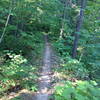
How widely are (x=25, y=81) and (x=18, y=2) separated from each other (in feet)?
20.5

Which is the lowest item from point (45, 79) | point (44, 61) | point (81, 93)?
point (45, 79)

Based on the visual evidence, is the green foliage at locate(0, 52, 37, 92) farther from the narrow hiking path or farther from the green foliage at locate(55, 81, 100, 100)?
the green foliage at locate(55, 81, 100, 100)

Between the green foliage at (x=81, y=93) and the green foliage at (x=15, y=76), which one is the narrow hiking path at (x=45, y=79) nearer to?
the green foliage at (x=15, y=76)

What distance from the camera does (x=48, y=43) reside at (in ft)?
62.5

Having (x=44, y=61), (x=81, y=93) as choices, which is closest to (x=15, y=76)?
(x=81, y=93)

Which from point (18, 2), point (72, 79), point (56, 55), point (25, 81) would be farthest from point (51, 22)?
point (25, 81)

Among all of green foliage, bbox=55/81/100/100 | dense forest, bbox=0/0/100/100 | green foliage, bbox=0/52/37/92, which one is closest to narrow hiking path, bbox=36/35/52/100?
dense forest, bbox=0/0/100/100

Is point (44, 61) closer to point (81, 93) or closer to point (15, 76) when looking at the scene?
point (15, 76)

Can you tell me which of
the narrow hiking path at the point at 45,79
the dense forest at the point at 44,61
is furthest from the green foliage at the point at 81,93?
the narrow hiking path at the point at 45,79

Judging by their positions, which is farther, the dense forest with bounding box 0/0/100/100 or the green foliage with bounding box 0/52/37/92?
the green foliage with bounding box 0/52/37/92

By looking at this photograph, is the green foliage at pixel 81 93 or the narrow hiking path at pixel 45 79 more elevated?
the green foliage at pixel 81 93

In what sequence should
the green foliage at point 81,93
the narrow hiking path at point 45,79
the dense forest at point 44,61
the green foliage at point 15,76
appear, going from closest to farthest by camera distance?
the green foliage at point 81,93, the dense forest at point 44,61, the green foliage at point 15,76, the narrow hiking path at point 45,79

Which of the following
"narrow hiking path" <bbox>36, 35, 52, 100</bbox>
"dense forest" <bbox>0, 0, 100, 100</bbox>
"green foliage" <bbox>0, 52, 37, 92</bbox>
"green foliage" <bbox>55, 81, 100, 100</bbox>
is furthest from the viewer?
"narrow hiking path" <bbox>36, 35, 52, 100</bbox>

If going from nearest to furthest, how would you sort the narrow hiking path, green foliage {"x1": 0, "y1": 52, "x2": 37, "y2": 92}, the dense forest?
1. the dense forest
2. green foliage {"x1": 0, "y1": 52, "x2": 37, "y2": 92}
3. the narrow hiking path
